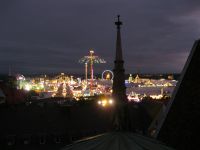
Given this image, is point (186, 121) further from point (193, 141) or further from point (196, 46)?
point (196, 46)

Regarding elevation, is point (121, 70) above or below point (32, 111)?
above

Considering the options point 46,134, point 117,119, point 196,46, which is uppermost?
point 196,46

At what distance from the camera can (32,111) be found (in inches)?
1492

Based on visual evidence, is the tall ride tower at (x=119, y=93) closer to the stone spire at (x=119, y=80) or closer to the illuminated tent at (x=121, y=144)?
the stone spire at (x=119, y=80)

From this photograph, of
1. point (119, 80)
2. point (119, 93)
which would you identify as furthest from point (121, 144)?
point (119, 80)

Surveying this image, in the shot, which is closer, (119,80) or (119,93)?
(119,93)

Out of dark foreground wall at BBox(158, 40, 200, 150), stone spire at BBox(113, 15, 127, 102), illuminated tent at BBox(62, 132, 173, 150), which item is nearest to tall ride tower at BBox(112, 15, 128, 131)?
stone spire at BBox(113, 15, 127, 102)

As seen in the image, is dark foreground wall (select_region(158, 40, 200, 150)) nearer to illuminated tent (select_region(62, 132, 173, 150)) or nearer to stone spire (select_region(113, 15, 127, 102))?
illuminated tent (select_region(62, 132, 173, 150))

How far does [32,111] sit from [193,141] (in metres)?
26.1

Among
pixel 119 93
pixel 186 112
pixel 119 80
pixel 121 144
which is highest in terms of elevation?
pixel 119 80

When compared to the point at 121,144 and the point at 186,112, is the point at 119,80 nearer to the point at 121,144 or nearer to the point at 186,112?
the point at 186,112

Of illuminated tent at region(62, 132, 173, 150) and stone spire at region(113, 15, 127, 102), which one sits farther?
stone spire at region(113, 15, 127, 102)

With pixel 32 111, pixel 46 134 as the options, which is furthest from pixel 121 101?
pixel 32 111

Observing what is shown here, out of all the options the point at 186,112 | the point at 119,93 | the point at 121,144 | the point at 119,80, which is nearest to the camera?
the point at 121,144
